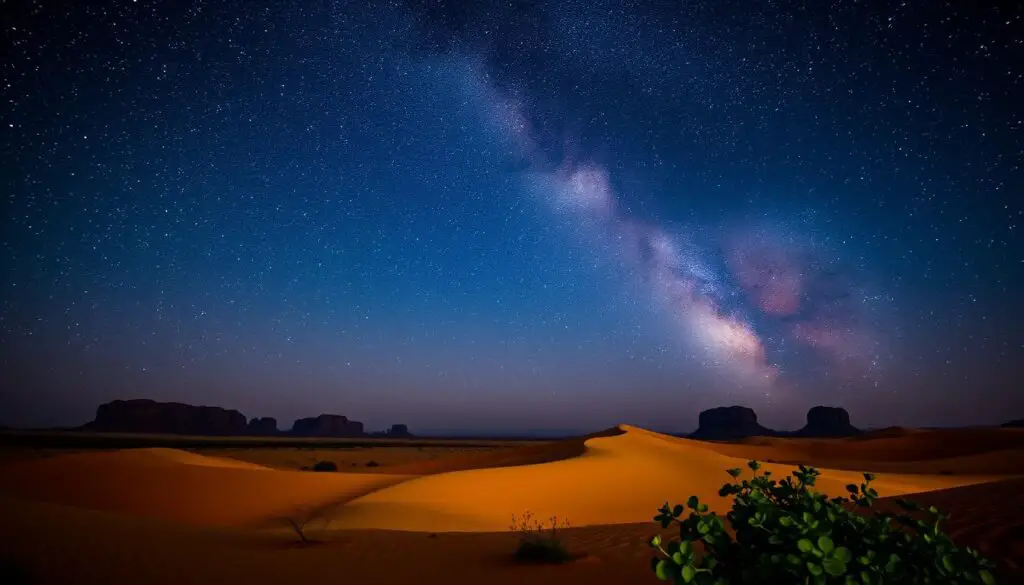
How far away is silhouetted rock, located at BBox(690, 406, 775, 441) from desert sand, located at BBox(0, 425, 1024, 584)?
135 metres

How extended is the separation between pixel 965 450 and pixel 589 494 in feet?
144

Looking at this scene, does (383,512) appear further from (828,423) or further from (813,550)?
(828,423)

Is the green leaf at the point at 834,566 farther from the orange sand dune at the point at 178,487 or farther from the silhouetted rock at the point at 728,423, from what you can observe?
the silhouetted rock at the point at 728,423

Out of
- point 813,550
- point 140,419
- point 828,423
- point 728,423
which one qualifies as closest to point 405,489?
point 813,550

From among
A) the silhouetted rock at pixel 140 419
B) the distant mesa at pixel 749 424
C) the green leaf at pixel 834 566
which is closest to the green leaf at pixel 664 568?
the green leaf at pixel 834 566

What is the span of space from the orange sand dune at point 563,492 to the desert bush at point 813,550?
1283 centimetres

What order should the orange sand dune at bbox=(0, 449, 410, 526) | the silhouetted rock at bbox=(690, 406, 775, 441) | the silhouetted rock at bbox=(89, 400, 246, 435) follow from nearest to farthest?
1. the orange sand dune at bbox=(0, 449, 410, 526)
2. the silhouetted rock at bbox=(690, 406, 775, 441)
3. the silhouetted rock at bbox=(89, 400, 246, 435)

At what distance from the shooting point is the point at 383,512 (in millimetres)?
15586

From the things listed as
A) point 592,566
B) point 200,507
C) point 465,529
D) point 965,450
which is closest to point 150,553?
point 592,566

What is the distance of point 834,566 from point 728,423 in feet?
611

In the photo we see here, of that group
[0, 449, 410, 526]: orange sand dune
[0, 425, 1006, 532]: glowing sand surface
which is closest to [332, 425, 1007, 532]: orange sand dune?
[0, 425, 1006, 532]: glowing sand surface

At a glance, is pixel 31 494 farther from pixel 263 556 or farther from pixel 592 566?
pixel 592 566

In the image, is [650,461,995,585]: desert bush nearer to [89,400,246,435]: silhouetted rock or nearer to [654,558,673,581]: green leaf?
[654,558,673,581]: green leaf

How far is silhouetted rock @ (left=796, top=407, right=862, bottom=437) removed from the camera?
137 meters
